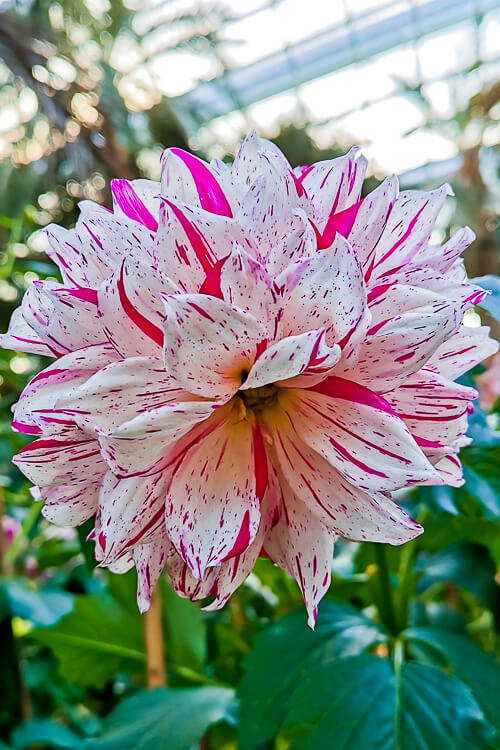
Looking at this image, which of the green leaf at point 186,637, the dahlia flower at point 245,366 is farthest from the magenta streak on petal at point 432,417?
the green leaf at point 186,637

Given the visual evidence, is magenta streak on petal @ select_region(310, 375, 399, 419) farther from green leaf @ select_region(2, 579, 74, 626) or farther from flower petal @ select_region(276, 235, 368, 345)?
green leaf @ select_region(2, 579, 74, 626)

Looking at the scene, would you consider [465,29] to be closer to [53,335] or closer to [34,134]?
[34,134]

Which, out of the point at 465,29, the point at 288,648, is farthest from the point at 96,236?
the point at 465,29

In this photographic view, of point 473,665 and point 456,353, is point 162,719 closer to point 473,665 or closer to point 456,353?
point 473,665

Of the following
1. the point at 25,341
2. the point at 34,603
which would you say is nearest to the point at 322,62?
the point at 34,603

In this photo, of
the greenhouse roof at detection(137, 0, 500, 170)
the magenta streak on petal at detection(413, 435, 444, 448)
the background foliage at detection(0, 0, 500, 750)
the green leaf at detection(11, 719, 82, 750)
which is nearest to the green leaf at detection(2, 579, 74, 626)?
the background foliage at detection(0, 0, 500, 750)

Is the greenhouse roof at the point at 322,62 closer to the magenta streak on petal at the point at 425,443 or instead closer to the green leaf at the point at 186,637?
the green leaf at the point at 186,637
